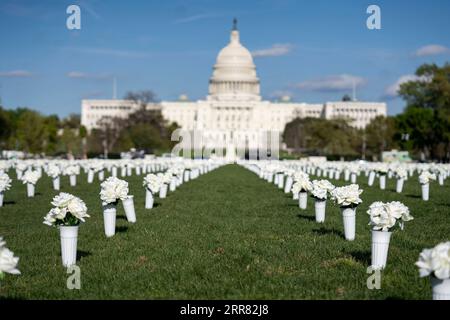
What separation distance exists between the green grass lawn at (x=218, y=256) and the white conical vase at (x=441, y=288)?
53.0 inches

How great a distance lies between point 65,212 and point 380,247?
440 cm

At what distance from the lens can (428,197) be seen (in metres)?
28.0

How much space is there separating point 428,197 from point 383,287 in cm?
1872

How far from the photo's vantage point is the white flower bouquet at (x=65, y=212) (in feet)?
38.5

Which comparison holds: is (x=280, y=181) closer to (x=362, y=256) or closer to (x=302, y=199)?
(x=302, y=199)

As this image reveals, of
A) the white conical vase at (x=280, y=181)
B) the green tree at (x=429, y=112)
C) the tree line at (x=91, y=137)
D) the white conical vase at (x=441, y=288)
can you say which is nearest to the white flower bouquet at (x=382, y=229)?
the white conical vase at (x=441, y=288)

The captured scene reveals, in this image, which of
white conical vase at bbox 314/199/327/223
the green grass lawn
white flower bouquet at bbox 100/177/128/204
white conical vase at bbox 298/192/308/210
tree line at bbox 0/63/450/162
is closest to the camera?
the green grass lawn

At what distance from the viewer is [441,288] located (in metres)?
7.81

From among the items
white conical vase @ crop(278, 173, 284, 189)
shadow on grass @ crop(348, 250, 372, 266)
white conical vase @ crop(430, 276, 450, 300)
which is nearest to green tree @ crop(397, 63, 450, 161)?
white conical vase @ crop(278, 173, 284, 189)

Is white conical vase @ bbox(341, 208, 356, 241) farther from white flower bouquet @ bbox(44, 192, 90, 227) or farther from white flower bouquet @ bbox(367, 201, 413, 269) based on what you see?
white flower bouquet @ bbox(44, 192, 90, 227)

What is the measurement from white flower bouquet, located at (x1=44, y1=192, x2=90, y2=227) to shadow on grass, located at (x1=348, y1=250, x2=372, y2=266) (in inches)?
161

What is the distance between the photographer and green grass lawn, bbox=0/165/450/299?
9.70 m

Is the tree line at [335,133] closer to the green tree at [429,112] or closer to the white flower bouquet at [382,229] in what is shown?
the green tree at [429,112]

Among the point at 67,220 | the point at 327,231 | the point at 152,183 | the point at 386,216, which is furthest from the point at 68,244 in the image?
the point at 152,183
